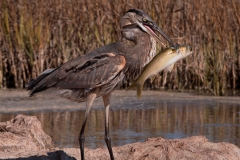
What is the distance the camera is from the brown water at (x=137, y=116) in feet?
27.0

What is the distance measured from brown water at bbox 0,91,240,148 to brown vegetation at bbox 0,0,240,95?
0.60 meters

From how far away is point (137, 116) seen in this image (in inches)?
384

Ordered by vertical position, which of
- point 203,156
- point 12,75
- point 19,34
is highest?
point 19,34

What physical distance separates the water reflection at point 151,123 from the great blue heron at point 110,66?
0.95 m

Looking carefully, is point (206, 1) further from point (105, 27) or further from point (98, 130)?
point (98, 130)

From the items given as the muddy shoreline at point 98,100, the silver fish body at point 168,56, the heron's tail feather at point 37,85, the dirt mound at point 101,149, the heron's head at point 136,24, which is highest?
the heron's head at point 136,24

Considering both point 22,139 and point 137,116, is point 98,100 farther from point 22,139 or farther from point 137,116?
point 22,139

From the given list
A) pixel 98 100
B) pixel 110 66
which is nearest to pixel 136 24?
pixel 110 66

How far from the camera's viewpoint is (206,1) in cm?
1177

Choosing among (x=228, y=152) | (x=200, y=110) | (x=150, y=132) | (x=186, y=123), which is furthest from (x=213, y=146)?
(x=200, y=110)

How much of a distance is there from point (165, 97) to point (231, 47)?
5.44 ft

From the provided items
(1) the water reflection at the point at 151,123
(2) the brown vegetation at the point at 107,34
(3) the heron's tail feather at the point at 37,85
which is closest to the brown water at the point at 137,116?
(1) the water reflection at the point at 151,123

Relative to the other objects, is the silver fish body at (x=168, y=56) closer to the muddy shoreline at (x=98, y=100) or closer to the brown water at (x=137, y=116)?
the brown water at (x=137, y=116)

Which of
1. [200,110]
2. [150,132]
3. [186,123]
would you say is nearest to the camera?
[150,132]
